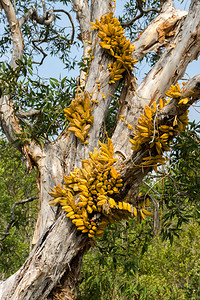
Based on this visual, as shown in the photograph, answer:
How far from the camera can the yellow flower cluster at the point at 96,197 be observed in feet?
7.02

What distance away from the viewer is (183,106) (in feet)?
5.93

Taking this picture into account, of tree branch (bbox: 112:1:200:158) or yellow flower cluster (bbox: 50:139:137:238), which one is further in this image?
tree branch (bbox: 112:1:200:158)

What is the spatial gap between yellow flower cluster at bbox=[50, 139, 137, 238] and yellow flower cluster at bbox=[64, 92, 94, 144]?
0.36 m

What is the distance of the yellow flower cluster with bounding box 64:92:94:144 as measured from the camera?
8.32ft

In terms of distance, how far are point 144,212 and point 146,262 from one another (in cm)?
612

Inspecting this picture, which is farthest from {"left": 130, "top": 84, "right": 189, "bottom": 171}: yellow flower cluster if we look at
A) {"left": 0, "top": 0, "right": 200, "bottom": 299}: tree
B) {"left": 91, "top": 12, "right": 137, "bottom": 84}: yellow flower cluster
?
{"left": 91, "top": 12, "right": 137, "bottom": 84}: yellow flower cluster

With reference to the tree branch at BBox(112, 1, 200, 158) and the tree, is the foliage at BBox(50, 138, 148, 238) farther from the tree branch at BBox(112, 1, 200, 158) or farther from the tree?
the tree branch at BBox(112, 1, 200, 158)

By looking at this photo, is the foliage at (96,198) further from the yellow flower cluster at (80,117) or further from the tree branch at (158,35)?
the tree branch at (158,35)

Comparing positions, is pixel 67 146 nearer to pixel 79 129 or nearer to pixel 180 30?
pixel 79 129

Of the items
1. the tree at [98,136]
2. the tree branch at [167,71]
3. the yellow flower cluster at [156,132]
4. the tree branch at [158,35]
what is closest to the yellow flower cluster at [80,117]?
the tree at [98,136]

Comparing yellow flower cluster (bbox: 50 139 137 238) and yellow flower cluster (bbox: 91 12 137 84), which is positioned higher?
yellow flower cluster (bbox: 91 12 137 84)

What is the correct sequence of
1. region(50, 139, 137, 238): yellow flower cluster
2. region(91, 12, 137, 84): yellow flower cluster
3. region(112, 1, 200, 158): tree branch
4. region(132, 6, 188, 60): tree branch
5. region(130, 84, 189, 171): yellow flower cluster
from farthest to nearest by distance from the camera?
region(132, 6, 188, 60): tree branch < region(91, 12, 137, 84): yellow flower cluster < region(112, 1, 200, 158): tree branch < region(50, 139, 137, 238): yellow flower cluster < region(130, 84, 189, 171): yellow flower cluster

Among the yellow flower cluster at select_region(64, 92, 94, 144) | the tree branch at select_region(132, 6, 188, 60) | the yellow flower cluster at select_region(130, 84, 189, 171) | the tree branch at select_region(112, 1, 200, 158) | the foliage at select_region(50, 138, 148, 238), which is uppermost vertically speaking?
the tree branch at select_region(132, 6, 188, 60)

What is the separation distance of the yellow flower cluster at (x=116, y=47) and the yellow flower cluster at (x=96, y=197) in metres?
0.89
